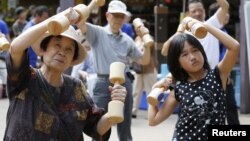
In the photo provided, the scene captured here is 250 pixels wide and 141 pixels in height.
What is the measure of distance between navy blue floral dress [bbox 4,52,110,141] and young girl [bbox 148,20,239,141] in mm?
748

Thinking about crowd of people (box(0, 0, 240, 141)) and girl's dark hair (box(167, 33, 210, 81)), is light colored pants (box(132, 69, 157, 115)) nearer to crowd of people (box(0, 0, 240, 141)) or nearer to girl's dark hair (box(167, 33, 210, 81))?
crowd of people (box(0, 0, 240, 141))

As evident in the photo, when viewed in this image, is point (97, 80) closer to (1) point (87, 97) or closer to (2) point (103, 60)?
(2) point (103, 60)

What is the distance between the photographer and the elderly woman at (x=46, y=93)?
10.7ft

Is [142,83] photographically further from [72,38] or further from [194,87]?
[72,38]

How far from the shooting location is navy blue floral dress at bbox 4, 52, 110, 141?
327 centimetres

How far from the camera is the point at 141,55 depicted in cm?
683

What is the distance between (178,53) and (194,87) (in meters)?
0.25

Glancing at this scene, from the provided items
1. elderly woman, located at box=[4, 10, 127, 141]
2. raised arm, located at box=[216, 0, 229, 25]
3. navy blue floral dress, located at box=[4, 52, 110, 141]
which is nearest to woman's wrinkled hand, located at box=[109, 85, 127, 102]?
elderly woman, located at box=[4, 10, 127, 141]

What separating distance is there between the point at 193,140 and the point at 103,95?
8.79ft

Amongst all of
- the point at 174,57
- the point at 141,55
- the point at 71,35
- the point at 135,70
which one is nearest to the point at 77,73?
the point at 135,70

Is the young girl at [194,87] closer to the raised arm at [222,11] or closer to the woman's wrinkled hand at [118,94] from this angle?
the woman's wrinkled hand at [118,94]

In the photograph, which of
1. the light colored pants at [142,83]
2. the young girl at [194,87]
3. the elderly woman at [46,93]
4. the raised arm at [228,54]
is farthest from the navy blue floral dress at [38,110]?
the light colored pants at [142,83]

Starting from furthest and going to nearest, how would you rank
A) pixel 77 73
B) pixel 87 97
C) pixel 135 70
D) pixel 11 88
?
pixel 135 70, pixel 77 73, pixel 87 97, pixel 11 88

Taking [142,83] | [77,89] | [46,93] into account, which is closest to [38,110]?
[46,93]
